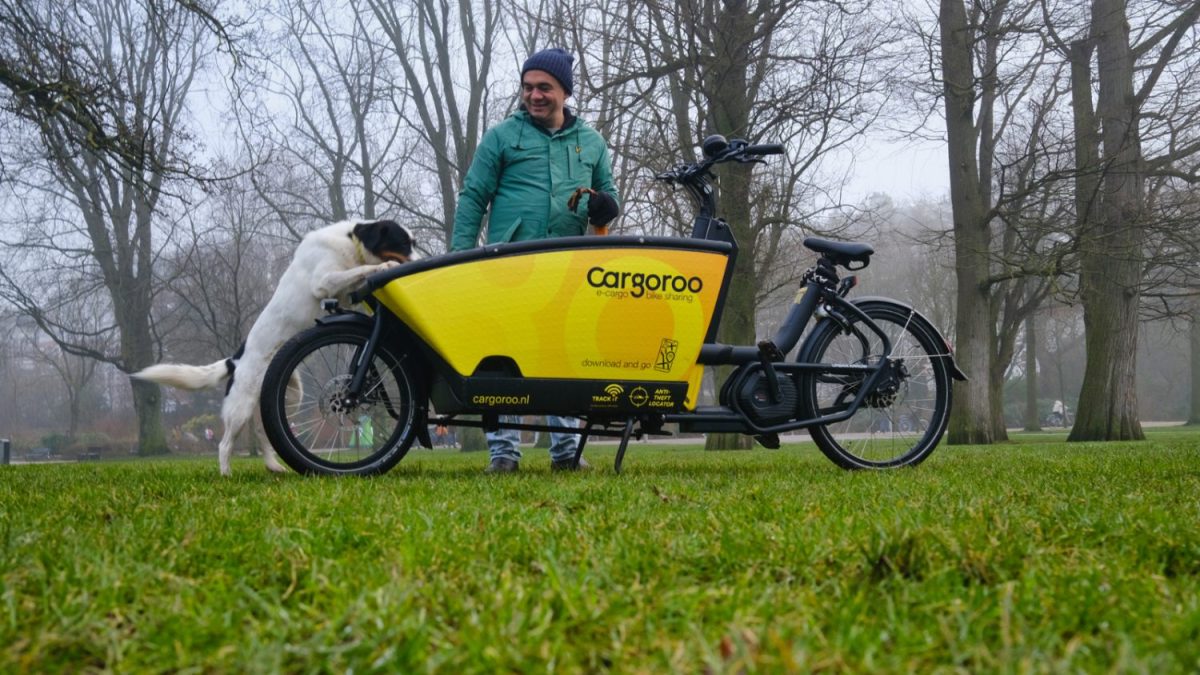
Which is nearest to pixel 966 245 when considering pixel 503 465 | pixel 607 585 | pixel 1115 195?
pixel 1115 195

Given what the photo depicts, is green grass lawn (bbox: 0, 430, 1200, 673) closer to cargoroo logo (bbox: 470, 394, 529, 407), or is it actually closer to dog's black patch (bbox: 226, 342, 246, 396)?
cargoroo logo (bbox: 470, 394, 529, 407)

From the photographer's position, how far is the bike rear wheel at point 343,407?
4.91 metres

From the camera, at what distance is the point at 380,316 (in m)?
4.92

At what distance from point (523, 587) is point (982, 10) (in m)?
13.6

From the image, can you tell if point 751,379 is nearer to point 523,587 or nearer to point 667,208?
point 523,587

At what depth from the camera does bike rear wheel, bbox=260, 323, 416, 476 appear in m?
4.91

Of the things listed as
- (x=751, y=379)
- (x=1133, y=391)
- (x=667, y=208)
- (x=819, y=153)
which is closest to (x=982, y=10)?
(x=819, y=153)

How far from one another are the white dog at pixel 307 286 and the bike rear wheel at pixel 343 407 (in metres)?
0.34

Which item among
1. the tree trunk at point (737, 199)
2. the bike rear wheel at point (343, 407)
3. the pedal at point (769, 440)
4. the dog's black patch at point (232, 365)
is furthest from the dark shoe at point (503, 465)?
the tree trunk at point (737, 199)

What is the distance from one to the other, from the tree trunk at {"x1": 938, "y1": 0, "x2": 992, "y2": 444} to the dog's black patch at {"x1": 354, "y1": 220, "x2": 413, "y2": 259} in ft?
39.6

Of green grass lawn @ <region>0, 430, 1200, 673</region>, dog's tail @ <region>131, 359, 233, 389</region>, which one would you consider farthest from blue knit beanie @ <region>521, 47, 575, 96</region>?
green grass lawn @ <region>0, 430, 1200, 673</region>

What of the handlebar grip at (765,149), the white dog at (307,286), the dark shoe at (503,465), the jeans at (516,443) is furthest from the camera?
the jeans at (516,443)

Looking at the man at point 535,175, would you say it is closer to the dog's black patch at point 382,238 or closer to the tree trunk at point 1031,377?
the dog's black patch at point 382,238

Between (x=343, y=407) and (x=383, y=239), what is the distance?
0.99 m
